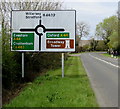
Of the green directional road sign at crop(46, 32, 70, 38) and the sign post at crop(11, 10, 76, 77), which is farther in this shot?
the green directional road sign at crop(46, 32, 70, 38)

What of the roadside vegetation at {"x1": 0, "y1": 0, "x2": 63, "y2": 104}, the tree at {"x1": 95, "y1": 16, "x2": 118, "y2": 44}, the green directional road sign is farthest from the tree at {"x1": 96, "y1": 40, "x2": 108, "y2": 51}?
the green directional road sign

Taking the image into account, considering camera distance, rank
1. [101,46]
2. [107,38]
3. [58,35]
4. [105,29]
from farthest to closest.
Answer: [101,46] < [105,29] < [107,38] < [58,35]

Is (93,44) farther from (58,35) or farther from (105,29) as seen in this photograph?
(58,35)

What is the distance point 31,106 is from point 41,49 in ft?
27.8

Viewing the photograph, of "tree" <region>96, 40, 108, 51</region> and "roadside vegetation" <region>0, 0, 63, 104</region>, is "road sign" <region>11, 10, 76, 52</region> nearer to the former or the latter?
"roadside vegetation" <region>0, 0, 63, 104</region>

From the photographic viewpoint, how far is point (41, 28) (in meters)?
15.8

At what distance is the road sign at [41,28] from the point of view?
15688 mm

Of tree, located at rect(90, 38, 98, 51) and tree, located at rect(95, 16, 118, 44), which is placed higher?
tree, located at rect(95, 16, 118, 44)

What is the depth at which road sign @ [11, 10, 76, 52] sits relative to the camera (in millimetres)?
15688

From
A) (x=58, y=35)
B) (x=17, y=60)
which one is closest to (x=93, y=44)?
(x=58, y=35)

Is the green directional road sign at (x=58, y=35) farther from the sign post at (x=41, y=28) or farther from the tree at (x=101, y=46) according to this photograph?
the tree at (x=101, y=46)

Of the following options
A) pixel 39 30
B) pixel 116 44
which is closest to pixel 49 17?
pixel 39 30

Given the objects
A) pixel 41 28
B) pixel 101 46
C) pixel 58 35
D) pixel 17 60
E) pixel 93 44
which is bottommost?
pixel 17 60

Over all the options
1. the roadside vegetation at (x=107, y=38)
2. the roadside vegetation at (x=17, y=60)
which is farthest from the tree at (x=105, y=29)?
the roadside vegetation at (x=17, y=60)
